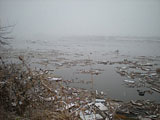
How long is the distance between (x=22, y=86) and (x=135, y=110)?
278cm

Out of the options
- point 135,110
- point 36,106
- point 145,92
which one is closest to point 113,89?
point 145,92

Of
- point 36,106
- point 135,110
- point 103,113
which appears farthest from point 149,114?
point 36,106

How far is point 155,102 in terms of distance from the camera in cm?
399

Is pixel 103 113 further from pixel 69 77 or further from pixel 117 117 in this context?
pixel 69 77

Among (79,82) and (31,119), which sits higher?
(31,119)

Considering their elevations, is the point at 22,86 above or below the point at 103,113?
above

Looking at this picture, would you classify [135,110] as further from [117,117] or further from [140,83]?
[140,83]

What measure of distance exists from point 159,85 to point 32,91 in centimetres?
527

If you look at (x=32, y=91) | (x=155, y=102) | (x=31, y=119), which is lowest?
(x=155, y=102)

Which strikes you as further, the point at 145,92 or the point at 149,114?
the point at 145,92

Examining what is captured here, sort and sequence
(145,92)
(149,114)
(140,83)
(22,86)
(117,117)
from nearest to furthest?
(22,86), (117,117), (149,114), (145,92), (140,83)

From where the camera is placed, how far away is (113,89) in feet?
16.6

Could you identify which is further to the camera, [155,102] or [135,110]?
[155,102]

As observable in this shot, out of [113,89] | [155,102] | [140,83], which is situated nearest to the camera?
[155,102]
